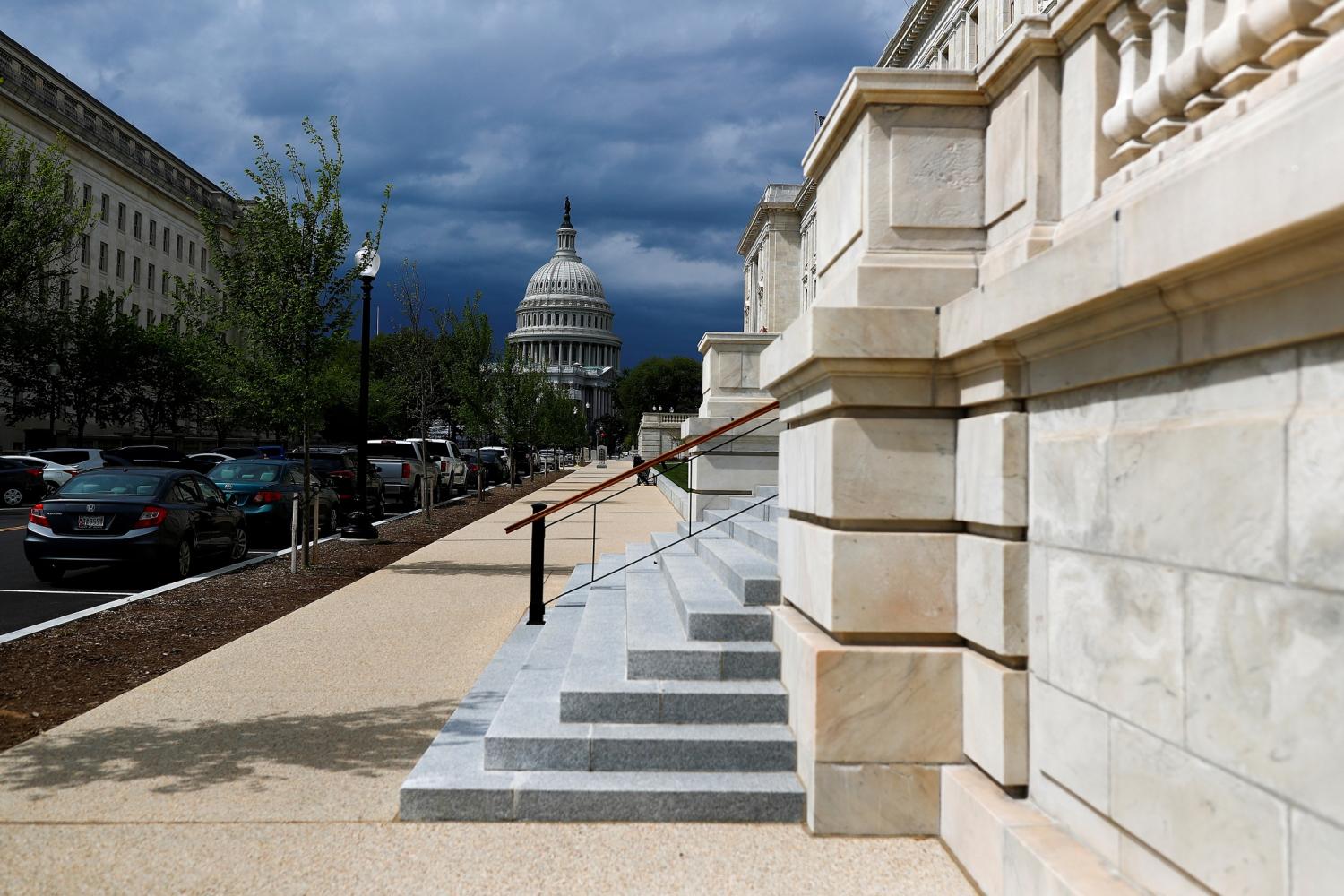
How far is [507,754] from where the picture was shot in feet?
16.7

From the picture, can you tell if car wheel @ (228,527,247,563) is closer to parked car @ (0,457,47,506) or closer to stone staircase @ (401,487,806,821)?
stone staircase @ (401,487,806,821)

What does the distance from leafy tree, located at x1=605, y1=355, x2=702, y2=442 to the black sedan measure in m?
115

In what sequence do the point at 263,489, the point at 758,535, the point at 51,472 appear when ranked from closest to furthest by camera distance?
the point at 758,535 < the point at 263,489 < the point at 51,472

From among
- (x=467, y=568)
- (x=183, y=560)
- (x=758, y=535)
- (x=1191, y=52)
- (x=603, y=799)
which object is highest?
(x=1191, y=52)

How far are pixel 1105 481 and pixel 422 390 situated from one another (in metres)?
47.7

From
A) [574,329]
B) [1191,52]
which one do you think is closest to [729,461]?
[1191,52]

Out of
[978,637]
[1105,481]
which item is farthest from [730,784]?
[1105,481]

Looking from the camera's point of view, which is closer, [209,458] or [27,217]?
[27,217]

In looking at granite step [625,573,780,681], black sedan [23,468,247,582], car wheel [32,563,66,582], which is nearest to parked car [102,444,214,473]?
black sedan [23,468,247,582]

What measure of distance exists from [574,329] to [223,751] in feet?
497

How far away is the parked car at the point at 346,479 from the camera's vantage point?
2247cm

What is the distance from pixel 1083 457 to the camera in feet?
12.0

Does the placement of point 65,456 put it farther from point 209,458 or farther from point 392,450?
point 392,450

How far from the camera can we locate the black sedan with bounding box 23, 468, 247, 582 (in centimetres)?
1256
